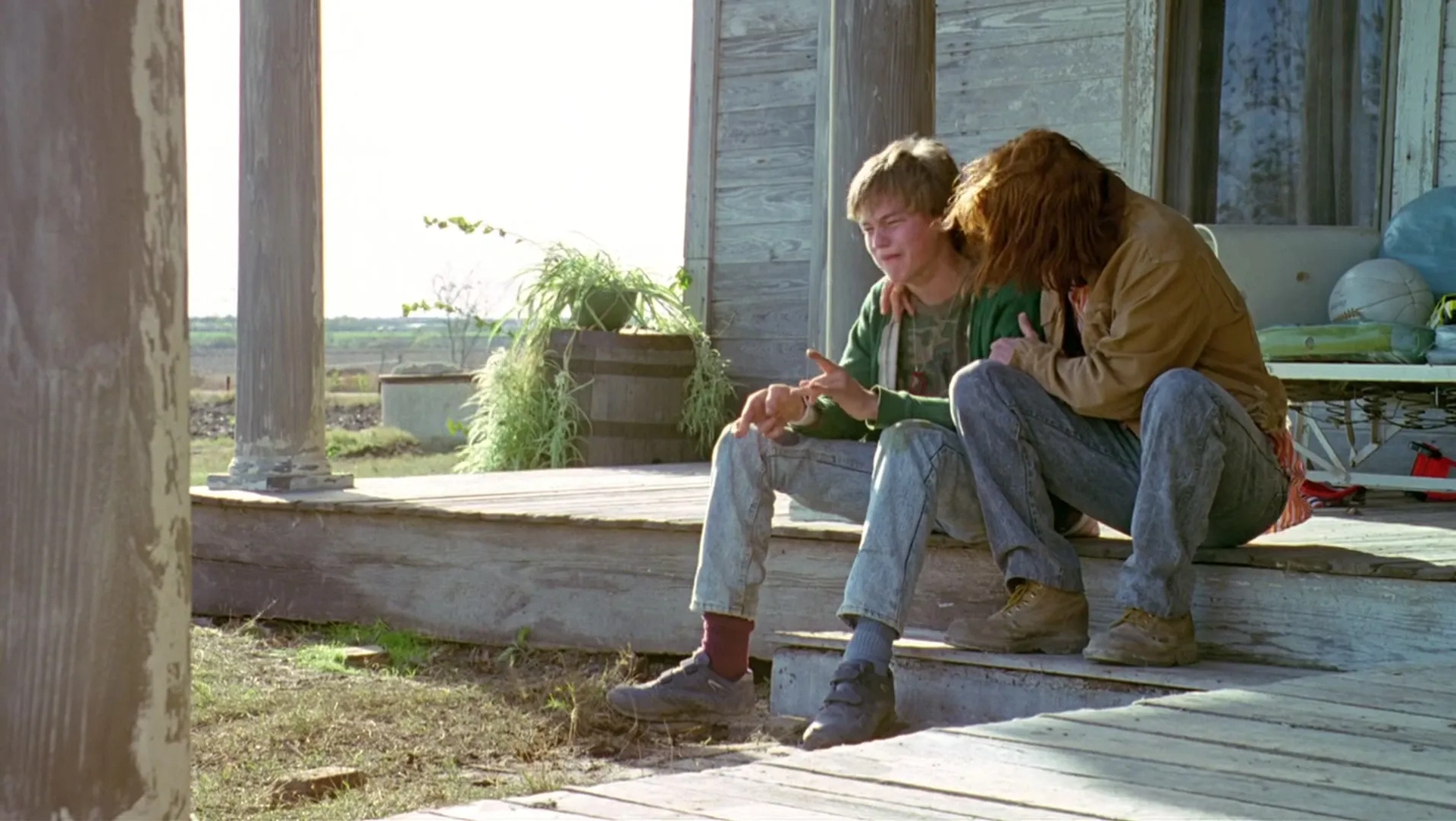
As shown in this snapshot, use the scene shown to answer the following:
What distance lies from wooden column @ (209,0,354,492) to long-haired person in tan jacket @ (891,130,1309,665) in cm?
273

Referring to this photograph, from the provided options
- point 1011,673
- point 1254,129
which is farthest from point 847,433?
point 1254,129

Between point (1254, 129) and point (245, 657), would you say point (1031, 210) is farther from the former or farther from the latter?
point (1254, 129)

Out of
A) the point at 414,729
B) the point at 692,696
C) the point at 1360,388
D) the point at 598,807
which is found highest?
the point at 1360,388

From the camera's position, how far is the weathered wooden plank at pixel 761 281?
25.2 feet

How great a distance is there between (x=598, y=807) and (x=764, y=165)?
605 cm

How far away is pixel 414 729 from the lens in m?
3.92

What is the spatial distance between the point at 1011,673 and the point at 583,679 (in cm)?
143

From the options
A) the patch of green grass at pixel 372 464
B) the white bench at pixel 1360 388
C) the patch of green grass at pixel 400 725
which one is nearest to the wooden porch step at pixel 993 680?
the patch of green grass at pixel 400 725

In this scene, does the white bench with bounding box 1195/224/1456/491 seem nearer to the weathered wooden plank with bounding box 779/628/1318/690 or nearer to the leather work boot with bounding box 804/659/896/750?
the weathered wooden plank with bounding box 779/628/1318/690

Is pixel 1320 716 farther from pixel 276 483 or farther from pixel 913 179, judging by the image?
pixel 276 483

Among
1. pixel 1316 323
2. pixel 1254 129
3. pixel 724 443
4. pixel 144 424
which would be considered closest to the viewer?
pixel 144 424

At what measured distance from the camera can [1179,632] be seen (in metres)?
3.19

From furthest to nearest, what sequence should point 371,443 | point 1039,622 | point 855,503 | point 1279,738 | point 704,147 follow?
point 371,443 < point 704,147 < point 855,503 < point 1039,622 < point 1279,738

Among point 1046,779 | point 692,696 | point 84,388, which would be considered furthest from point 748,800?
point 692,696
